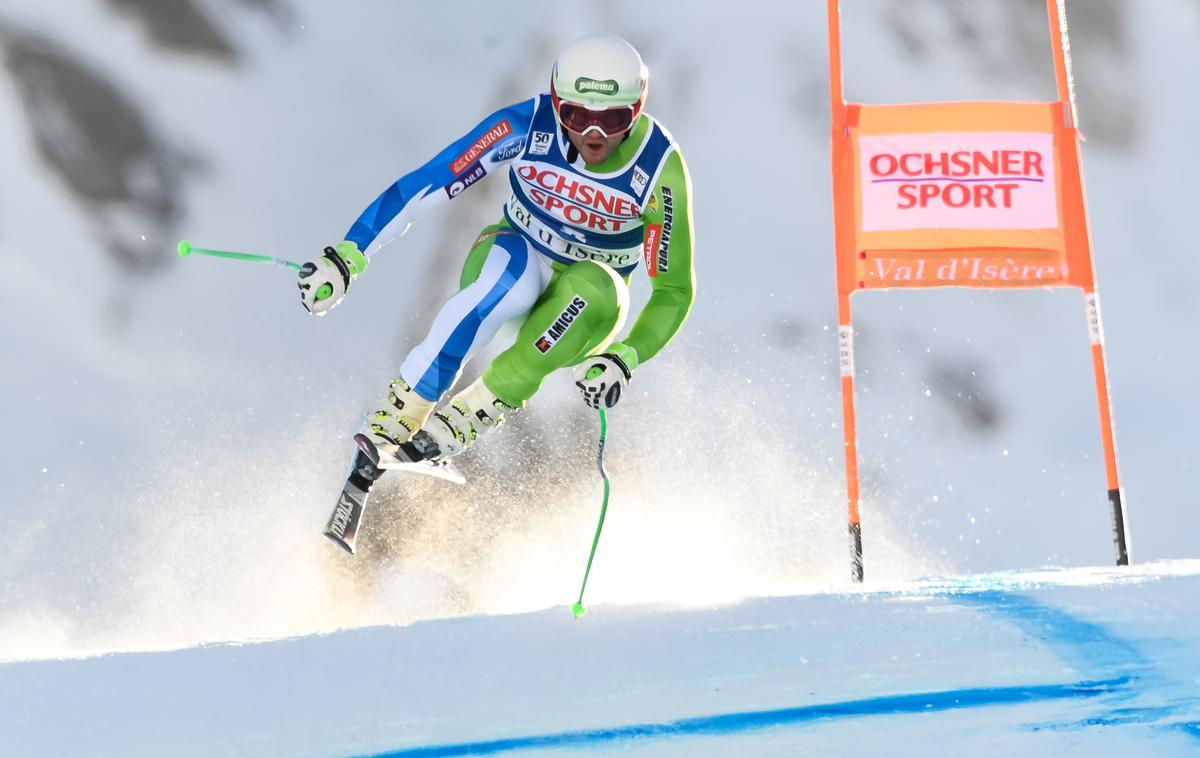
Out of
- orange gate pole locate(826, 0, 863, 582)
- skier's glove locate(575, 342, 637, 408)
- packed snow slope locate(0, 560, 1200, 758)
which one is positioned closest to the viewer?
packed snow slope locate(0, 560, 1200, 758)

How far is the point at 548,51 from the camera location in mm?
11383

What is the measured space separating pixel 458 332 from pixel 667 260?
72 centimetres

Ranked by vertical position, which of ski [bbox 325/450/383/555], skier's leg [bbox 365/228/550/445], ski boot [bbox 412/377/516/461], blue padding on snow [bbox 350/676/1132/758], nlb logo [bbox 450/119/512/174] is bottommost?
blue padding on snow [bbox 350/676/1132/758]

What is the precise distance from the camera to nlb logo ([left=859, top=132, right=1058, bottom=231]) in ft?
Result: 16.3

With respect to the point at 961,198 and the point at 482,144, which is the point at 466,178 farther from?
the point at 961,198

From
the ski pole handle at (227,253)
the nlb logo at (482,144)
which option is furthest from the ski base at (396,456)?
the nlb logo at (482,144)

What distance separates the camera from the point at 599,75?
149 inches

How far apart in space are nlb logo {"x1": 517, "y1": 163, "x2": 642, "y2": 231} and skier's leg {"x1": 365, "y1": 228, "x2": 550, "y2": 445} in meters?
0.19

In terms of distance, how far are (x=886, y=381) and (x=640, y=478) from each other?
447 cm

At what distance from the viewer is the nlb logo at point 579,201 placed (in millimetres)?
4012

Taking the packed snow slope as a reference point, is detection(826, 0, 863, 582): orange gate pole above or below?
above

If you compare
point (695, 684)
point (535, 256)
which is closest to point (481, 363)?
point (535, 256)

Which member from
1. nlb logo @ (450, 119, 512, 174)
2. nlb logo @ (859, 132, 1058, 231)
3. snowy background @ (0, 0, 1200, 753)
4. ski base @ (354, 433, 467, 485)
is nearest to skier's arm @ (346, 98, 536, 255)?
nlb logo @ (450, 119, 512, 174)

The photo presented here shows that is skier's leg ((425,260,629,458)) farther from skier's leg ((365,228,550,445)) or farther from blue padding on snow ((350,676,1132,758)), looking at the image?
blue padding on snow ((350,676,1132,758))
